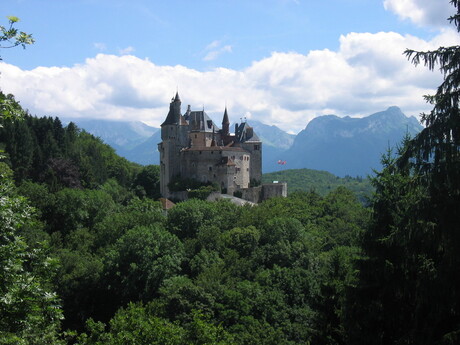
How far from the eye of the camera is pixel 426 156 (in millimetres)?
14602

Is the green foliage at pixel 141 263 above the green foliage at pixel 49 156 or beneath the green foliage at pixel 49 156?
beneath

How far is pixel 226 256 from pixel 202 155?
88.7 feet

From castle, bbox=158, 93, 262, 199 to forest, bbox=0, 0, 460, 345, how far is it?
7.12 meters

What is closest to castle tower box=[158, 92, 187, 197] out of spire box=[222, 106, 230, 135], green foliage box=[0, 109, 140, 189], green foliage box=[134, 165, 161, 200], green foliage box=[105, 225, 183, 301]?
green foliage box=[134, 165, 161, 200]

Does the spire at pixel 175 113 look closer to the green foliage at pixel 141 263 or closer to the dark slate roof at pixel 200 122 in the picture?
the dark slate roof at pixel 200 122

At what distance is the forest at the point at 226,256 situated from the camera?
1396cm

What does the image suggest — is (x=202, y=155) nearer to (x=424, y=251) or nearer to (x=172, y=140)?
(x=172, y=140)

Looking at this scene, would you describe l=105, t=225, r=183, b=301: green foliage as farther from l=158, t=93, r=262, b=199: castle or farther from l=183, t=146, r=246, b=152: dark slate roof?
l=183, t=146, r=246, b=152: dark slate roof

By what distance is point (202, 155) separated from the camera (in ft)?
222

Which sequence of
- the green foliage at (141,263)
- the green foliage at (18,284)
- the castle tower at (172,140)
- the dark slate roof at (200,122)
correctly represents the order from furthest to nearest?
the dark slate roof at (200,122), the castle tower at (172,140), the green foliage at (141,263), the green foliage at (18,284)

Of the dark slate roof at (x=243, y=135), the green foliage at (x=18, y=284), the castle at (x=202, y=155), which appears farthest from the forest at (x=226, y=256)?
the dark slate roof at (x=243, y=135)

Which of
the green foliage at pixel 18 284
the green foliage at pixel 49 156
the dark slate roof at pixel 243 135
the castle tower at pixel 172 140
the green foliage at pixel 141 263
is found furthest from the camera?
the dark slate roof at pixel 243 135

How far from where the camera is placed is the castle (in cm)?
6725

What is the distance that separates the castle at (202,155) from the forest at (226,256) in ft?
23.4
